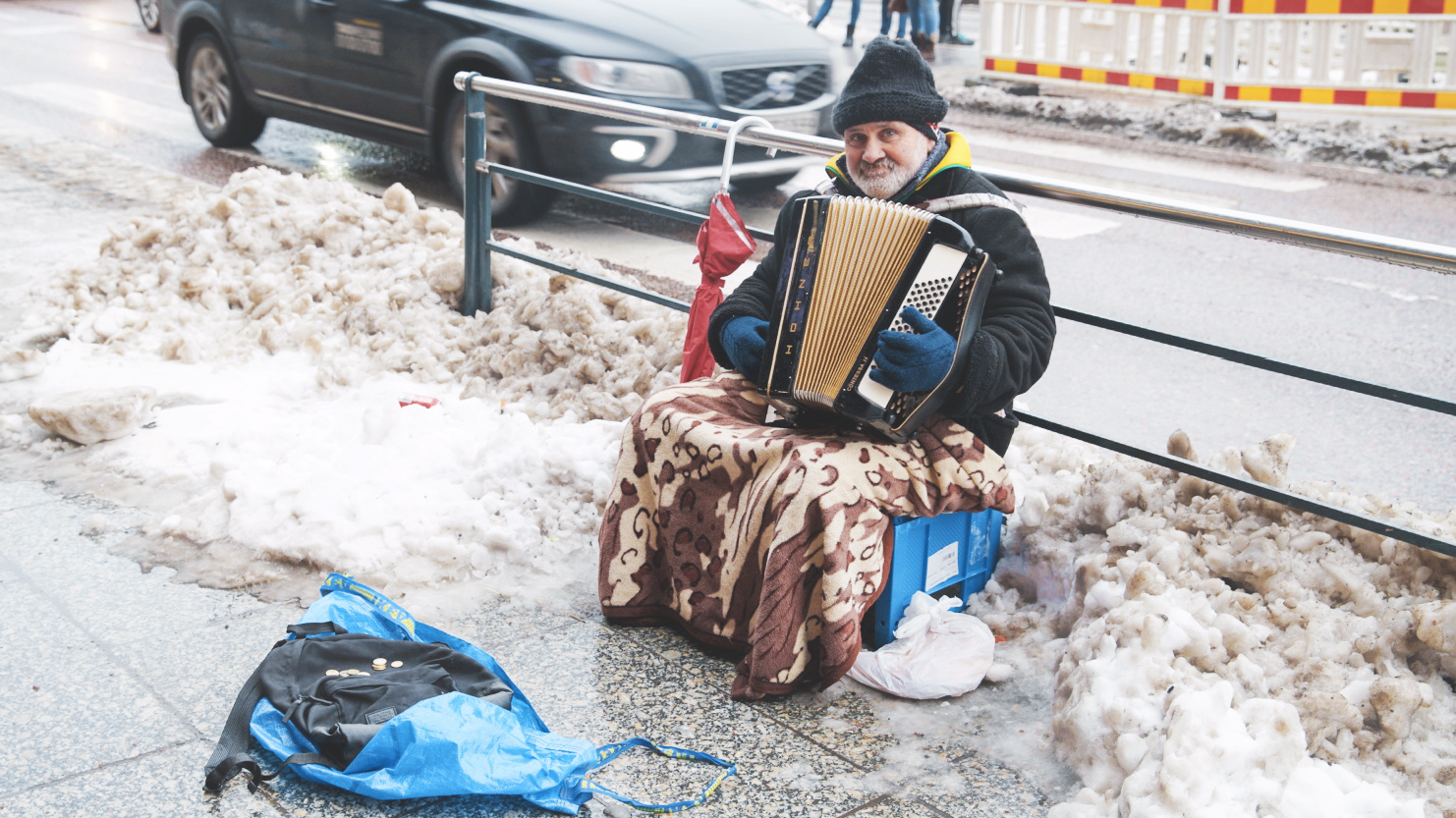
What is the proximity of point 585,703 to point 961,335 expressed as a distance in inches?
49.6

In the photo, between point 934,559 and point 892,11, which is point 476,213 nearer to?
point 934,559

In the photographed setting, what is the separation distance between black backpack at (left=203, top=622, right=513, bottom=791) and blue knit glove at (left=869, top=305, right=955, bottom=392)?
1.15 meters

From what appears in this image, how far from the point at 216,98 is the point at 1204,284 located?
25.1 feet

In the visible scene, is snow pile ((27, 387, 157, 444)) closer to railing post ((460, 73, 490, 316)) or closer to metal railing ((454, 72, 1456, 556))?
railing post ((460, 73, 490, 316))

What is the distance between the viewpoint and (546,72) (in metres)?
7.29

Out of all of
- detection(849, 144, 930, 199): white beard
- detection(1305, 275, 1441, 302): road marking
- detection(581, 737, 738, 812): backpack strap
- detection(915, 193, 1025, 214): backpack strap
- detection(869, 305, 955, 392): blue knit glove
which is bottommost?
detection(581, 737, 738, 812): backpack strap

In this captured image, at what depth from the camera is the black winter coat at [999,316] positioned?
3012 mm

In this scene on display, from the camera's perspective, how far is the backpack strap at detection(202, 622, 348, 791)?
2.60 meters

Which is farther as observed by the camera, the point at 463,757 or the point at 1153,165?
the point at 1153,165

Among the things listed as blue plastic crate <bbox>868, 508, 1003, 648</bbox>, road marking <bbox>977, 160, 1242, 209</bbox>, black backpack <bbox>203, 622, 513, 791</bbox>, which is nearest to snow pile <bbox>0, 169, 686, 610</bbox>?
black backpack <bbox>203, 622, 513, 791</bbox>

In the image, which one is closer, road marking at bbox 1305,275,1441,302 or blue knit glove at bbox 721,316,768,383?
blue knit glove at bbox 721,316,768,383

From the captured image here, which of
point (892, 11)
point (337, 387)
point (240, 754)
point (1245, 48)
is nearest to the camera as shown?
point (240, 754)

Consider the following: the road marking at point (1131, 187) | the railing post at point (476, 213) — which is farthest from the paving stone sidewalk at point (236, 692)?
the road marking at point (1131, 187)

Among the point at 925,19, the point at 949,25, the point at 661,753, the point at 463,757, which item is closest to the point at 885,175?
the point at 661,753
